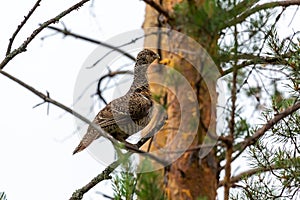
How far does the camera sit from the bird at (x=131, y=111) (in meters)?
4.49

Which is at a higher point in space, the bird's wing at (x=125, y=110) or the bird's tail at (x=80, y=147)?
the bird's wing at (x=125, y=110)

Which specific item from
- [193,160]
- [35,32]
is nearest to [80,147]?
[35,32]

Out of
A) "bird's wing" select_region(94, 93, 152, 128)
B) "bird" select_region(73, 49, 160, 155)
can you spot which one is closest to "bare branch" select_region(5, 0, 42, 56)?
"bird" select_region(73, 49, 160, 155)

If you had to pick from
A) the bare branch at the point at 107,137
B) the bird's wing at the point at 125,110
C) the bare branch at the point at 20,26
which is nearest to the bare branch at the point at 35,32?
the bare branch at the point at 20,26

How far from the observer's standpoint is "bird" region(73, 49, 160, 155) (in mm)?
4488

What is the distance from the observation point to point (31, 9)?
3594mm

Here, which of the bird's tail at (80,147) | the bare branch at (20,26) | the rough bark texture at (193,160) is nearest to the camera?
the rough bark texture at (193,160)

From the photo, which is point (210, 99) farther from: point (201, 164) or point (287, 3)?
point (287, 3)

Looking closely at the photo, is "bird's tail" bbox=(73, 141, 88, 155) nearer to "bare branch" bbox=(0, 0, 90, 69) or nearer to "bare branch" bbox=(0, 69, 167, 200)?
"bare branch" bbox=(0, 69, 167, 200)

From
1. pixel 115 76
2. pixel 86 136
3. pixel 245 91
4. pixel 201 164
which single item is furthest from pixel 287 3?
pixel 86 136

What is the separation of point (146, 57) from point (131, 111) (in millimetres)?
373

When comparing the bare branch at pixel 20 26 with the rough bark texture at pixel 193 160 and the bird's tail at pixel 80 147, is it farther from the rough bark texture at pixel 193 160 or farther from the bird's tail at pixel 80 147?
the bird's tail at pixel 80 147

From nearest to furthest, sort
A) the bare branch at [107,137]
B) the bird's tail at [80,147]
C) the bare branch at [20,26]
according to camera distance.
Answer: the bare branch at [107,137] → the bare branch at [20,26] → the bird's tail at [80,147]

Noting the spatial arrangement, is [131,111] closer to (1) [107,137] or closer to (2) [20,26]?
(2) [20,26]
